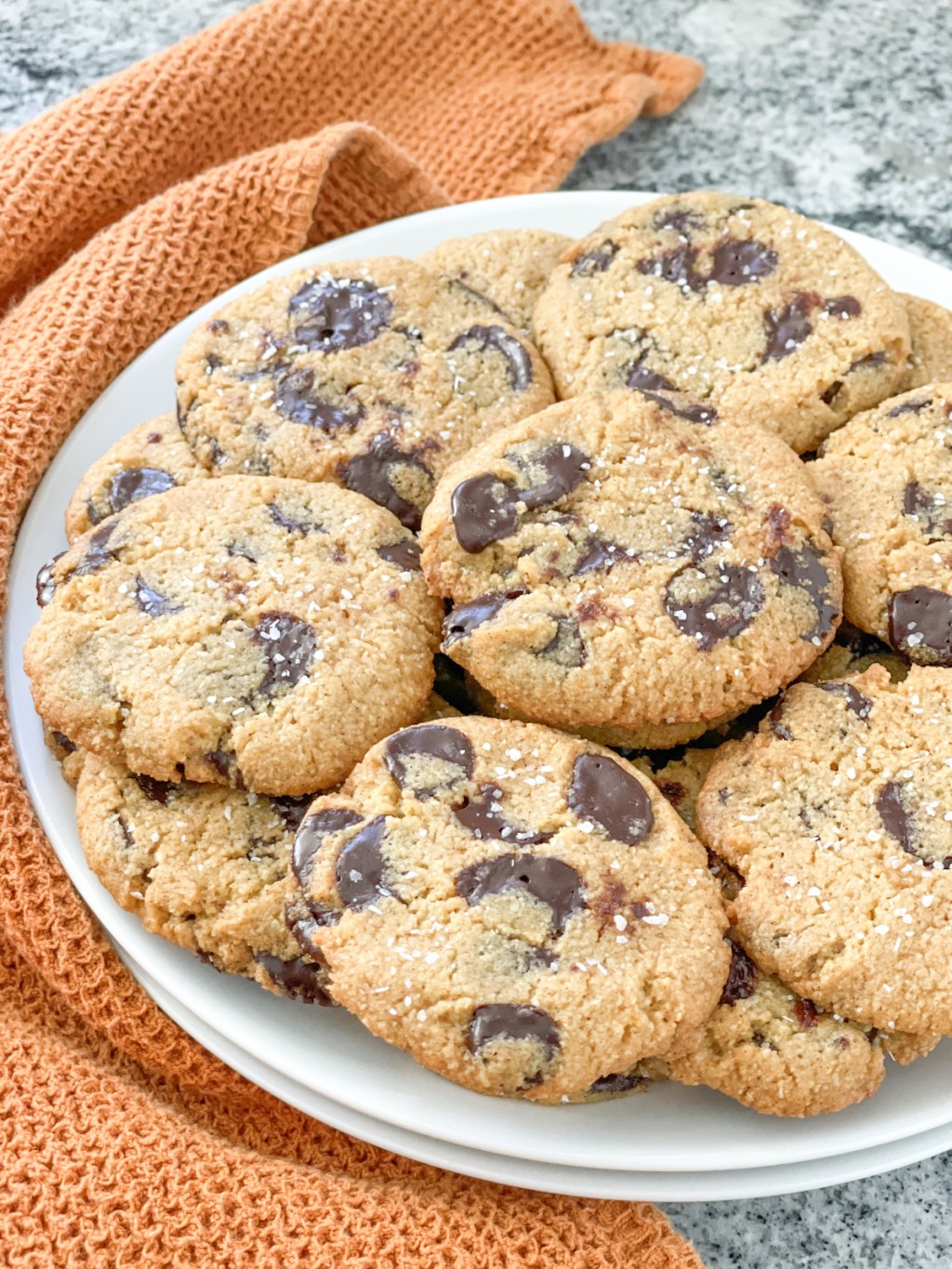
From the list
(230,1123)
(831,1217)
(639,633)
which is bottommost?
(831,1217)

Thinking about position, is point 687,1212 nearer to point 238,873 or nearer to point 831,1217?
point 831,1217

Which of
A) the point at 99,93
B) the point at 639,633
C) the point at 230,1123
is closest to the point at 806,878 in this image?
the point at 639,633

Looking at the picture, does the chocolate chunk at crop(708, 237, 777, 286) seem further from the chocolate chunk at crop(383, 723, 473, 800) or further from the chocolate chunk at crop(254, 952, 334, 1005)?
the chocolate chunk at crop(254, 952, 334, 1005)

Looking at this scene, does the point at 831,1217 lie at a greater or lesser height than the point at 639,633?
lesser

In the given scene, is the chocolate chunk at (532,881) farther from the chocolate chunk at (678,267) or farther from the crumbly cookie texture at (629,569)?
the chocolate chunk at (678,267)

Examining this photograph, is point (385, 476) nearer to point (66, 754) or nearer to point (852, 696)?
point (66, 754)

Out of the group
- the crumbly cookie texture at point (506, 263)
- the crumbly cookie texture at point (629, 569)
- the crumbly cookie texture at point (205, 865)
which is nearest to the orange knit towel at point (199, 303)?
the crumbly cookie texture at point (205, 865)

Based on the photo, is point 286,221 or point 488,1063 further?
point 286,221

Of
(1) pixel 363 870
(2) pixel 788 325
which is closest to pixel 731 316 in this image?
(2) pixel 788 325
